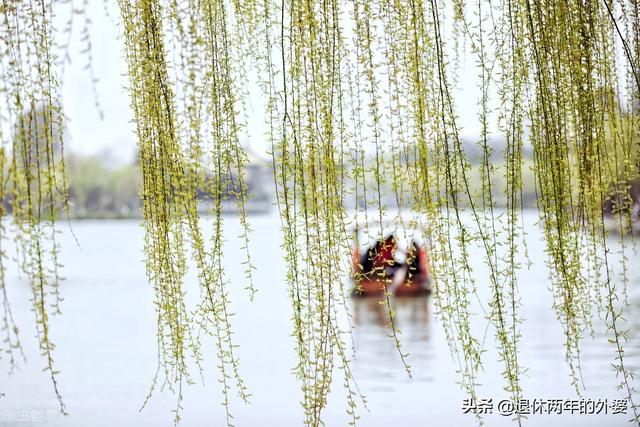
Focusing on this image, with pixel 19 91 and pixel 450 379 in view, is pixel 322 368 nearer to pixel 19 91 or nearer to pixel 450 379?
pixel 19 91

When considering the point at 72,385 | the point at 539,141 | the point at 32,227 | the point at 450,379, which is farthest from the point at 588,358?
the point at 32,227

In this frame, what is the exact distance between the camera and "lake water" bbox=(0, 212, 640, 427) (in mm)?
3543

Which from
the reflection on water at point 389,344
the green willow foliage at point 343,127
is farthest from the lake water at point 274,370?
the green willow foliage at point 343,127

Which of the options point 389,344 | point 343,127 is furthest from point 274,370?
point 343,127

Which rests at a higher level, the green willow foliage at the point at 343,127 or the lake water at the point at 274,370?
the green willow foliage at the point at 343,127

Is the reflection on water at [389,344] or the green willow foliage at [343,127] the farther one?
the reflection on water at [389,344]

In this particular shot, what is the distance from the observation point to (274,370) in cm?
495

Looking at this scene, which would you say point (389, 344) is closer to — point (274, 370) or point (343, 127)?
point (274, 370)

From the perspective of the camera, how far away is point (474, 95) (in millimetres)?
1774

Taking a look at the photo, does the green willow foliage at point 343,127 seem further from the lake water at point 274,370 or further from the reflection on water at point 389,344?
the reflection on water at point 389,344

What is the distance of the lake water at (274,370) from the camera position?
354 cm

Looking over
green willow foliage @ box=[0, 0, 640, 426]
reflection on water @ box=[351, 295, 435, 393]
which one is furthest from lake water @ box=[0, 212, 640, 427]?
green willow foliage @ box=[0, 0, 640, 426]

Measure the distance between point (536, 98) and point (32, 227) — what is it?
1094mm

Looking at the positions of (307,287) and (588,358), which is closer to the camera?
(307,287)
